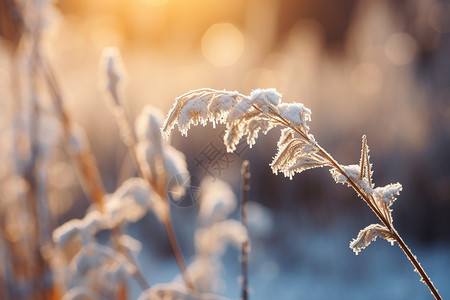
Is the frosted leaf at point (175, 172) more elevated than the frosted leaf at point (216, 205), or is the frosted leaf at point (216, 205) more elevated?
the frosted leaf at point (175, 172)

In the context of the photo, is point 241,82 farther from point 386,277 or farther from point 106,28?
point 386,277

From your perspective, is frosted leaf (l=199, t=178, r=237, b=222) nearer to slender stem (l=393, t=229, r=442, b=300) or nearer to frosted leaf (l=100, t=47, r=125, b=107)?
frosted leaf (l=100, t=47, r=125, b=107)

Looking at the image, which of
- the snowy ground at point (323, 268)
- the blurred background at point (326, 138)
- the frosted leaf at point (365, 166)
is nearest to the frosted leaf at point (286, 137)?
the frosted leaf at point (365, 166)

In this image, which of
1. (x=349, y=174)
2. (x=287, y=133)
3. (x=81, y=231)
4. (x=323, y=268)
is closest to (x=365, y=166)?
(x=349, y=174)

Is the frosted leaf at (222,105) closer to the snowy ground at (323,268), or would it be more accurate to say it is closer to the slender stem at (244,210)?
the slender stem at (244,210)

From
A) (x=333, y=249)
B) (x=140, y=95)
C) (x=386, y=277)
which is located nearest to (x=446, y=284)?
(x=386, y=277)

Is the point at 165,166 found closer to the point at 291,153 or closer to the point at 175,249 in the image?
the point at 175,249

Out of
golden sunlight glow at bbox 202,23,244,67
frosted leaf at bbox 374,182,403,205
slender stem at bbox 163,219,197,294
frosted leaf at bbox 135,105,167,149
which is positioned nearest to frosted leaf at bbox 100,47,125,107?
frosted leaf at bbox 135,105,167,149
